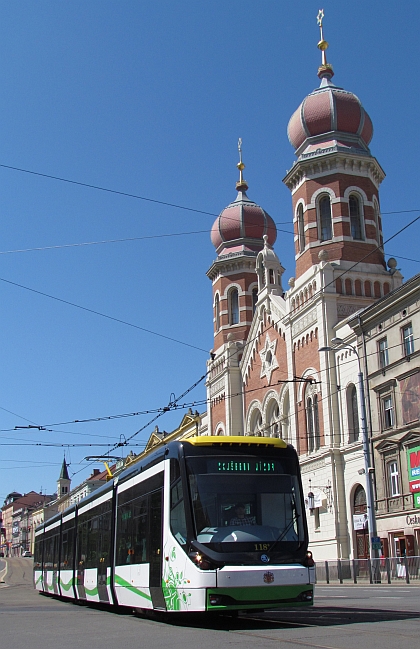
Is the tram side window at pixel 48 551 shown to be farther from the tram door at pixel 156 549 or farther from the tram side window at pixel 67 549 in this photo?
the tram door at pixel 156 549

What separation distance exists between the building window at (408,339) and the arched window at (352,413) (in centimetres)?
495

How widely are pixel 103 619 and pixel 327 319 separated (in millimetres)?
25392

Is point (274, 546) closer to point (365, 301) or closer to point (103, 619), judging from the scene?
point (103, 619)

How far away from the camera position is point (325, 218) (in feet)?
136

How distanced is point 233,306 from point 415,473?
86.8ft

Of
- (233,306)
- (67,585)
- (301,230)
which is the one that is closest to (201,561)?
(67,585)

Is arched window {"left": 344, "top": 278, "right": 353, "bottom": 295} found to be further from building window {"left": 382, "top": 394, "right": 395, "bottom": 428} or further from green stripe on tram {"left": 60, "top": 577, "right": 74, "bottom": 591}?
green stripe on tram {"left": 60, "top": 577, "right": 74, "bottom": 591}

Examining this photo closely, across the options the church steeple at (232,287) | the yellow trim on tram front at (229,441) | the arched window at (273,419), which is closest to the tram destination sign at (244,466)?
the yellow trim on tram front at (229,441)

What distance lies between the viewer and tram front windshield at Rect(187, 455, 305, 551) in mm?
11430

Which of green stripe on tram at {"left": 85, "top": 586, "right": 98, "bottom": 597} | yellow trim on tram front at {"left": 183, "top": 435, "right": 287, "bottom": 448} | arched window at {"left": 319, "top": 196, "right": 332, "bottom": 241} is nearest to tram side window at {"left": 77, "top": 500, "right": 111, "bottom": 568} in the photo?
green stripe on tram at {"left": 85, "top": 586, "right": 98, "bottom": 597}

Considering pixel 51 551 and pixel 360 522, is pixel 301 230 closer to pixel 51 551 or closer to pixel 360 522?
pixel 360 522

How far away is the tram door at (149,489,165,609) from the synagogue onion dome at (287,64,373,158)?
31702 millimetres

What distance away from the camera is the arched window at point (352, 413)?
115 ft

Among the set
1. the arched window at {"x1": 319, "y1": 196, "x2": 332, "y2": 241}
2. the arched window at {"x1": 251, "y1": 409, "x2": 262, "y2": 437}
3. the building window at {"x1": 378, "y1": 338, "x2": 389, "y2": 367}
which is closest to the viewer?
the building window at {"x1": 378, "y1": 338, "x2": 389, "y2": 367}
